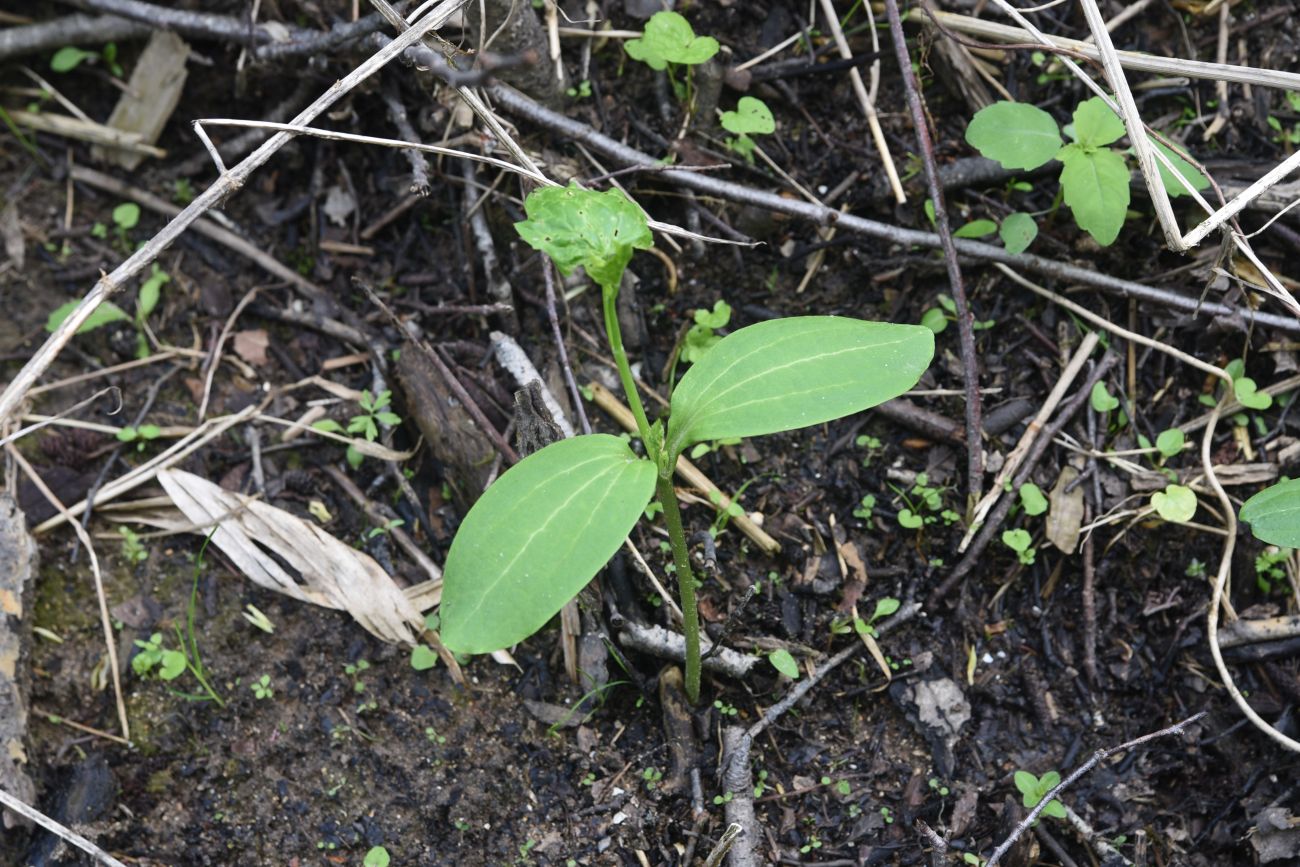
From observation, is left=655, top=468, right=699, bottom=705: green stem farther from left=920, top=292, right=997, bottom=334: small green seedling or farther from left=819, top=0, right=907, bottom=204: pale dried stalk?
left=819, top=0, right=907, bottom=204: pale dried stalk

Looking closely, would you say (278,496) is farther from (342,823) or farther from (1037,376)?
(1037,376)

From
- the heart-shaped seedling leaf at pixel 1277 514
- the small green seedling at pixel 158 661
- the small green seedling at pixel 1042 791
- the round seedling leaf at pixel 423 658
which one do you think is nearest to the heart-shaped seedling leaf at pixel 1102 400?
the heart-shaped seedling leaf at pixel 1277 514

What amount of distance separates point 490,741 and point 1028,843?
1.14 m

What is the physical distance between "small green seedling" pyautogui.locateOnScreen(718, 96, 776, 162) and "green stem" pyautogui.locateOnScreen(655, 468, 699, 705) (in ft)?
3.40

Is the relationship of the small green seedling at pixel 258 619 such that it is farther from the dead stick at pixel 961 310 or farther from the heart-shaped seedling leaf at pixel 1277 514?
the heart-shaped seedling leaf at pixel 1277 514

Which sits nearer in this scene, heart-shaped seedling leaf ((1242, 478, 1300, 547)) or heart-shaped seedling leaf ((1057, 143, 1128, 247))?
heart-shaped seedling leaf ((1242, 478, 1300, 547))

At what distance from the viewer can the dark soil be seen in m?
2.07

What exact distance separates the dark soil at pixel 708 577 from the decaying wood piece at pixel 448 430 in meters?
0.05

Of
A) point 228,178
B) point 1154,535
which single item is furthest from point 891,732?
point 228,178

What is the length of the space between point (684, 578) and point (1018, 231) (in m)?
1.22

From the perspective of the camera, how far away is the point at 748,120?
8.02 ft

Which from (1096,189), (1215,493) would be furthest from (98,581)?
(1215,493)

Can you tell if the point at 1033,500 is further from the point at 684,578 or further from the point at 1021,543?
the point at 684,578

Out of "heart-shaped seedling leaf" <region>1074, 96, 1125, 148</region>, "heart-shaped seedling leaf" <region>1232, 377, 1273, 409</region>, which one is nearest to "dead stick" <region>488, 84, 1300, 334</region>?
"heart-shaped seedling leaf" <region>1232, 377, 1273, 409</region>
